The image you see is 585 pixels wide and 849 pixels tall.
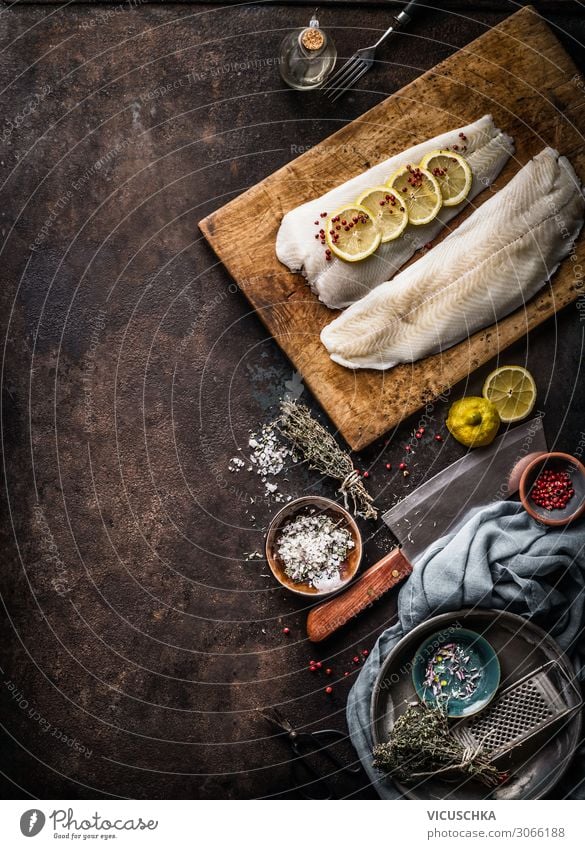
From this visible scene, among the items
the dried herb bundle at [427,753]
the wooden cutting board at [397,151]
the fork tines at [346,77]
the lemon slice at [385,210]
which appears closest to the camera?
the dried herb bundle at [427,753]

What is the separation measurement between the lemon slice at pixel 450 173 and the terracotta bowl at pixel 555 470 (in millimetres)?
1650

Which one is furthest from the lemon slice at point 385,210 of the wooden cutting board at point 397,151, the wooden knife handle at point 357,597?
the wooden knife handle at point 357,597

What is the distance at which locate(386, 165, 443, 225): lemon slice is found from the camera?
4305 millimetres

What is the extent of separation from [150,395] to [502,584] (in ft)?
7.92

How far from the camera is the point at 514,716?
4203 millimetres

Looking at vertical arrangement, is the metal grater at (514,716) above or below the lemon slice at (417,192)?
below

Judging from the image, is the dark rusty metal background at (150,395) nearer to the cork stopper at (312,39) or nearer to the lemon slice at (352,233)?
the cork stopper at (312,39)

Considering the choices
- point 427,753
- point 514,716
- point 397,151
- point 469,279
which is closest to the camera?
point 427,753

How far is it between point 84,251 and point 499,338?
8.63ft

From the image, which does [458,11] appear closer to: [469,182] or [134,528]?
[469,182]

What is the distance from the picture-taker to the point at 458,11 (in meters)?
4.53

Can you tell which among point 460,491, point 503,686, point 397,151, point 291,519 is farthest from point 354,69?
point 503,686

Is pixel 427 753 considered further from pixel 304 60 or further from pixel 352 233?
pixel 304 60

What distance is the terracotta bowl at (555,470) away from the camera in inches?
167
